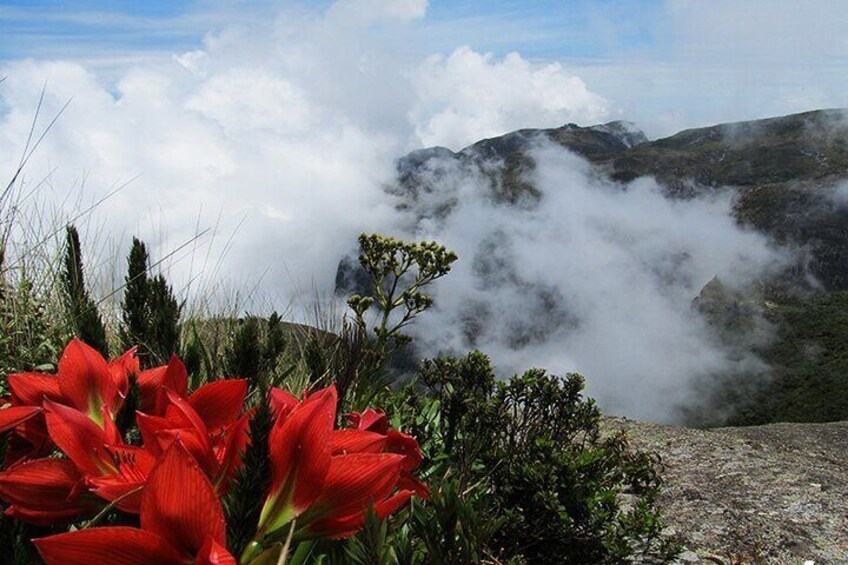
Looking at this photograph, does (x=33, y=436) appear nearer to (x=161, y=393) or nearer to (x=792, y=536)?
(x=161, y=393)

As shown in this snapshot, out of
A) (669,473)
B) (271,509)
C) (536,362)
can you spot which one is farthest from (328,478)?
(536,362)

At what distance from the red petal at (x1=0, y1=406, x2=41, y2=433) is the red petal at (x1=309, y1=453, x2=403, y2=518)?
1.56 ft

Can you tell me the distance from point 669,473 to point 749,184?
19373 cm

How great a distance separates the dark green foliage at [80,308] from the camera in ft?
6.36

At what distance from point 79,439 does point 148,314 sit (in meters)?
1.98

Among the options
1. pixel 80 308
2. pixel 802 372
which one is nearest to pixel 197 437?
pixel 80 308

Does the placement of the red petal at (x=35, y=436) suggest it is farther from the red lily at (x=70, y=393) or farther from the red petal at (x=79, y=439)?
the red petal at (x=79, y=439)

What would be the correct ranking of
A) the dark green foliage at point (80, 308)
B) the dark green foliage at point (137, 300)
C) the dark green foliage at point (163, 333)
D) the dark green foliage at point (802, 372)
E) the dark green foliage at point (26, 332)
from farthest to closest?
1. the dark green foliage at point (802, 372)
2. the dark green foliage at point (26, 332)
3. the dark green foliage at point (137, 300)
4. the dark green foliage at point (163, 333)
5. the dark green foliage at point (80, 308)

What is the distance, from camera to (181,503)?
2.77 feet

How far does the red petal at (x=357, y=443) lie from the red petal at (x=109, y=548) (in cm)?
33

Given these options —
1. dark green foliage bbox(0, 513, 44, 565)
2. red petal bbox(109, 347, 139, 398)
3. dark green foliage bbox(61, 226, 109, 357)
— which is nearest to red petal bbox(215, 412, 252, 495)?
dark green foliage bbox(0, 513, 44, 565)

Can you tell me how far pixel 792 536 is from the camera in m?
3.96

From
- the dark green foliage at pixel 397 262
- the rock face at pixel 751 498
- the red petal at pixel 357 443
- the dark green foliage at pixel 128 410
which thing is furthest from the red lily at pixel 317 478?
the dark green foliage at pixel 397 262

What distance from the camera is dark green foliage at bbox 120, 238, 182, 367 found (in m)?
2.56
